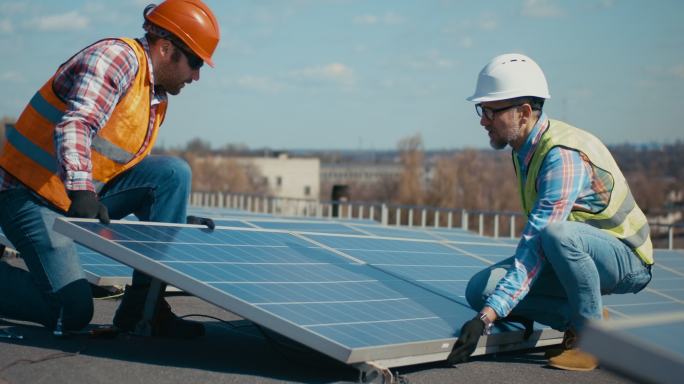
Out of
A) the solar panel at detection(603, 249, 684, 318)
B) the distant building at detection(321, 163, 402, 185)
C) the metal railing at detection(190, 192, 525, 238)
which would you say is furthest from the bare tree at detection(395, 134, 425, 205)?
the solar panel at detection(603, 249, 684, 318)

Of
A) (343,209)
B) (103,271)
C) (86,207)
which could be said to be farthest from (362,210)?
(86,207)

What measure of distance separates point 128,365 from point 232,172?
111635 millimetres

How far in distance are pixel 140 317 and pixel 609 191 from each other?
2.87 m

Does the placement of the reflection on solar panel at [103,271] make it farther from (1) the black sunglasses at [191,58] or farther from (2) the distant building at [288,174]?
(2) the distant building at [288,174]

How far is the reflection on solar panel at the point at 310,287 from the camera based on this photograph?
4.11 meters

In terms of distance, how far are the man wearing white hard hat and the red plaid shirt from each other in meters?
2.00

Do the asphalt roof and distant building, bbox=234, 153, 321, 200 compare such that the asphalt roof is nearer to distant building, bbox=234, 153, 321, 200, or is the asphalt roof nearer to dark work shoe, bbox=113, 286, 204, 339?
dark work shoe, bbox=113, 286, 204, 339

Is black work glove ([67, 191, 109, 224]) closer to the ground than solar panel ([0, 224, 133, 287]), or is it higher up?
higher up

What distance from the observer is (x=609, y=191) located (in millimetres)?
5074

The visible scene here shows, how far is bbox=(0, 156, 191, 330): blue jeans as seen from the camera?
501cm

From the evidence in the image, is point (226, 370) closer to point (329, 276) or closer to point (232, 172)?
point (329, 276)

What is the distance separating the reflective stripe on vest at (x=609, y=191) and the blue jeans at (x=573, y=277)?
0.08 m

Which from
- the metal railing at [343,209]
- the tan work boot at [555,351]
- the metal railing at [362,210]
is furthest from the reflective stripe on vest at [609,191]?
the metal railing at [343,209]

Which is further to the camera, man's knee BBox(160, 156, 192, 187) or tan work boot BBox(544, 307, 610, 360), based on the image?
man's knee BBox(160, 156, 192, 187)
